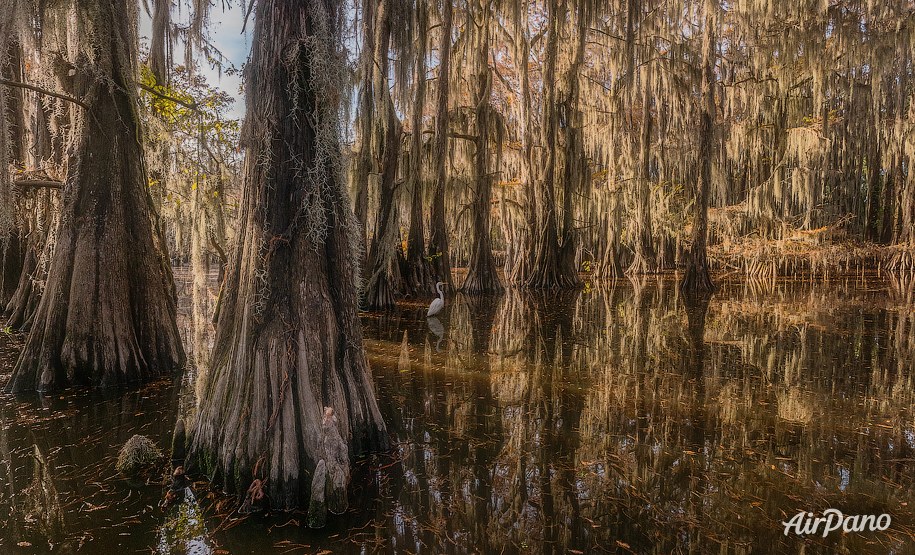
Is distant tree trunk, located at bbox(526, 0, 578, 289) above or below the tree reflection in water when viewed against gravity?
above

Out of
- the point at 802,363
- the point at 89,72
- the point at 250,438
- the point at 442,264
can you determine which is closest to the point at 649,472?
the point at 250,438

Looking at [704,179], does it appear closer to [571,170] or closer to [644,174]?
[644,174]

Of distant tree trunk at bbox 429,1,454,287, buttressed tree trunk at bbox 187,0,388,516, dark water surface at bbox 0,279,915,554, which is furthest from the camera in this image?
distant tree trunk at bbox 429,1,454,287

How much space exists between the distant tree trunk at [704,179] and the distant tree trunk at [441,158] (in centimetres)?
814

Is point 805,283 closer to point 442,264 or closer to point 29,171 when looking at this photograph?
point 442,264

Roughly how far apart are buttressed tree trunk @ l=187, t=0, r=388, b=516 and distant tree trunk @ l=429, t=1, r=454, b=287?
11.2 metres

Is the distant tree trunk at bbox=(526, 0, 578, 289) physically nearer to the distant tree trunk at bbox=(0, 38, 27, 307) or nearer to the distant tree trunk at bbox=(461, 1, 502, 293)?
the distant tree trunk at bbox=(461, 1, 502, 293)

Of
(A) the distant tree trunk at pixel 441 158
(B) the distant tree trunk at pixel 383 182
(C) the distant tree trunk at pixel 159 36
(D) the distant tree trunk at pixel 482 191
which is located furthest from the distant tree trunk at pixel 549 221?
(C) the distant tree trunk at pixel 159 36

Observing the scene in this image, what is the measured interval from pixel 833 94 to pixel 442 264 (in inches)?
699

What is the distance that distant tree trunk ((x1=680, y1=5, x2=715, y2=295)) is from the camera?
16.1 metres

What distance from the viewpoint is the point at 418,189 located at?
14.5 meters

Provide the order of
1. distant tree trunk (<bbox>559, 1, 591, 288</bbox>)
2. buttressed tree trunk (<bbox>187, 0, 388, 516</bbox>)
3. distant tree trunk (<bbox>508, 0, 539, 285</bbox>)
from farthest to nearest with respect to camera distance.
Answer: distant tree trunk (<bbox>559, 1, 591, 288</bbox>), distant tree trunk (<bbox>508, 0, 539, 285</bbox>), buttressed tree trunk (<bbox>187, 0, 388, 516</bbox>)

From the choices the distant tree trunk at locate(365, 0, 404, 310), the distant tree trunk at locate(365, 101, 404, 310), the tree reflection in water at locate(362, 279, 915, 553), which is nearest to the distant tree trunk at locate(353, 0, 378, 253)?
the distant tree trunk at locate(365, 0, 404, 310)

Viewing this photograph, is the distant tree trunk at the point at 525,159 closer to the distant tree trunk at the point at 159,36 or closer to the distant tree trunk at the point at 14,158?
the distant tree trunk at the point at 159,36
